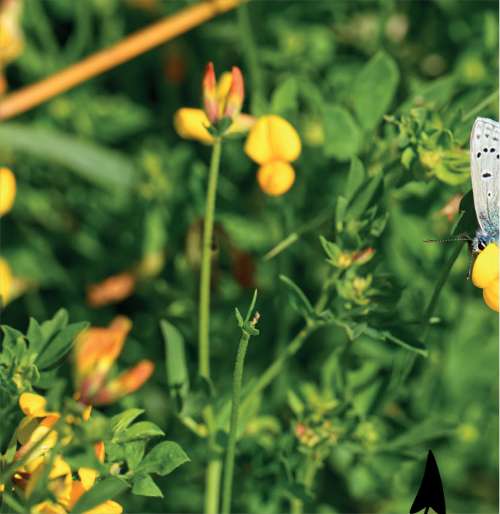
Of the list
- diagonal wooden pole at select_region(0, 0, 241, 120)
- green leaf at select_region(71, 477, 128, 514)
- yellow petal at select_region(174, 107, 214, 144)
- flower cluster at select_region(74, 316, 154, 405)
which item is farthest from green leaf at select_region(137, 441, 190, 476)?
diagonal wooden pole at select_region(0, 0, 241, 120)

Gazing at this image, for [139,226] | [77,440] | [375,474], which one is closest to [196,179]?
[139,226]

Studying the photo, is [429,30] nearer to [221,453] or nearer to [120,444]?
[221,453]

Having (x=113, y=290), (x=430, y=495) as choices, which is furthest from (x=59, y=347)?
(x=113, y=290)

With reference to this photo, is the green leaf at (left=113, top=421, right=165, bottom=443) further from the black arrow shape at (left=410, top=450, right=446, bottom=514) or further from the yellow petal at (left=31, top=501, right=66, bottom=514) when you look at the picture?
the black arrow shape at (left=410, top=450, right=446, bottom=514)

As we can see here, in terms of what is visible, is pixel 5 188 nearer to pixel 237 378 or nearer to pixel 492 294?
pixel 237 378

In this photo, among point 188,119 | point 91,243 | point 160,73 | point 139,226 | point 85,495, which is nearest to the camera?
point 85,495
